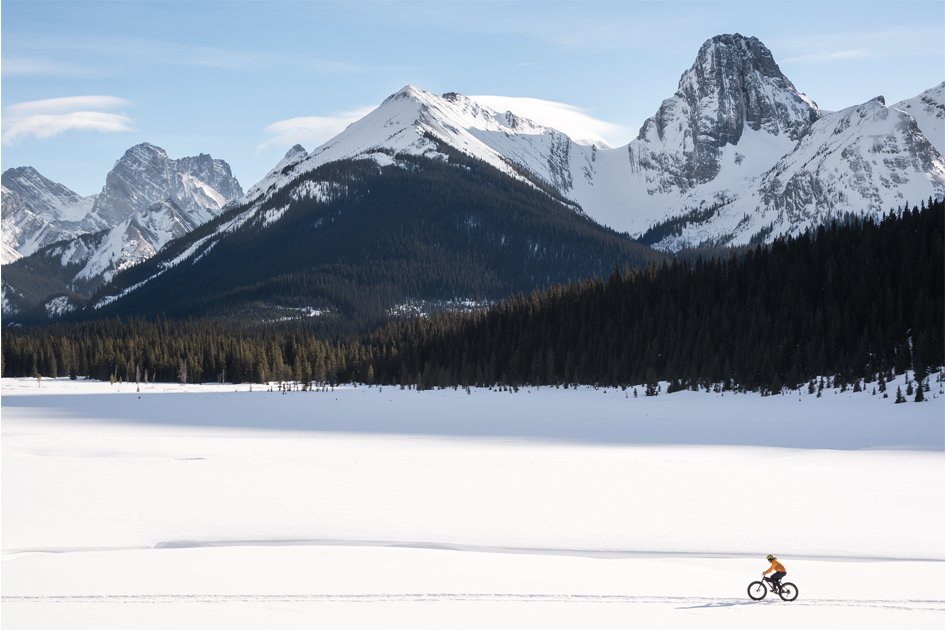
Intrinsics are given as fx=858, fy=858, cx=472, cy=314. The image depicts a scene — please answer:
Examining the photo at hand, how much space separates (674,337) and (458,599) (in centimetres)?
8099

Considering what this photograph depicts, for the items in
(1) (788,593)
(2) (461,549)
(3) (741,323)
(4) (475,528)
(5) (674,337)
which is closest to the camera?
(1) (788,593)

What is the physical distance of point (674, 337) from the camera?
319ft

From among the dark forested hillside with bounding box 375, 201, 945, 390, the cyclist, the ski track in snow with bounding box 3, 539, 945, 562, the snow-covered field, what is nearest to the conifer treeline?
the dark forested hillside with bounding box 375, 201, 945, 390

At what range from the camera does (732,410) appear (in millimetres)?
67375

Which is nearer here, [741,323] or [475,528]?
[475,528]

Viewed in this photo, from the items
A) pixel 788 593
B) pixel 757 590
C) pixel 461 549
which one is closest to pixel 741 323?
pixel 461 549

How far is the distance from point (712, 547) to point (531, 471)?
13.2 metres

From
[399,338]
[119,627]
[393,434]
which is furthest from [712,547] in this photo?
[399,338]

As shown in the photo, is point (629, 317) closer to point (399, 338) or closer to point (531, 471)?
point (399, 338)

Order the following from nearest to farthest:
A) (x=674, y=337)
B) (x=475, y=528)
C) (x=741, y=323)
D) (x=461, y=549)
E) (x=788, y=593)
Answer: (x=788, y=593)
(x=461, y=549)
(x=475, y=528)
(x=741, y=323)
(x=674, y=337)

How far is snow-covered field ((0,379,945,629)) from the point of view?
19297 millimetres

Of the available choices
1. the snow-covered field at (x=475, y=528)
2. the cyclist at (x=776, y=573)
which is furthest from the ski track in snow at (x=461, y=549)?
the cyclist at (x=776, y=573)

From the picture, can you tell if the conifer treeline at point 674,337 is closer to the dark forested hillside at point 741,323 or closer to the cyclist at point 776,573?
the dark forested hillside at point 741,323

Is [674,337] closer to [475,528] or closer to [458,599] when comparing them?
[475,528]
